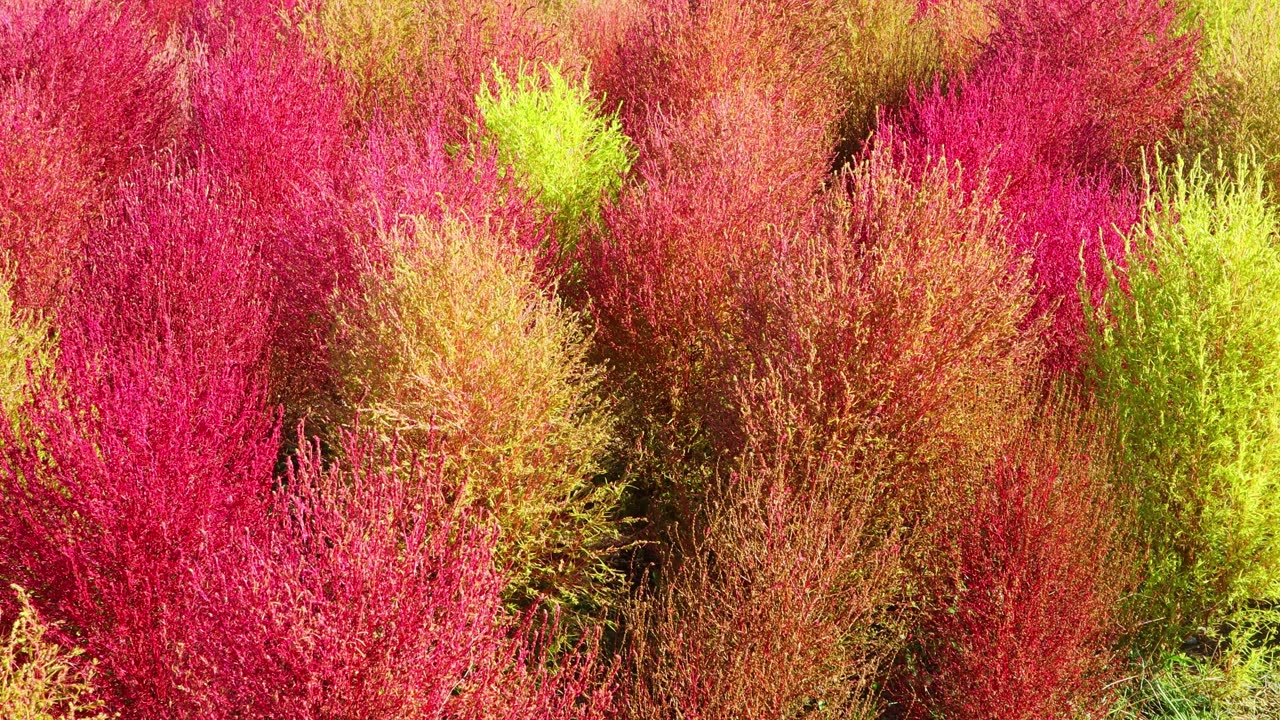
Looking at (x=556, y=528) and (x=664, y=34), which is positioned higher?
(x=664, y=34)

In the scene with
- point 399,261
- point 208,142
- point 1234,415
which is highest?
point 1234,415

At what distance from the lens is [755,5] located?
12.0 metres

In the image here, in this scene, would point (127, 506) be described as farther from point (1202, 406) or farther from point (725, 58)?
point (725, 58)

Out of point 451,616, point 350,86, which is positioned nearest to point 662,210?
point 451,616

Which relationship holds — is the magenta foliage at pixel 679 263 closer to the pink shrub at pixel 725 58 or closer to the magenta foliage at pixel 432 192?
the magenta foliage at pixel 432 192

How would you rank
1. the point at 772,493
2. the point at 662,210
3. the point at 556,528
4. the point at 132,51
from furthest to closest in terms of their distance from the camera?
1. the point at 132,51
2. the point at 662,210
3. the point at 556,528
4. the point at 772,493

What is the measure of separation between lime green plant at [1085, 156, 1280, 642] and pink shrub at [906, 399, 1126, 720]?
78 cm

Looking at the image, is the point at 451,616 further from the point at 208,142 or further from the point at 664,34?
the point at 664,34

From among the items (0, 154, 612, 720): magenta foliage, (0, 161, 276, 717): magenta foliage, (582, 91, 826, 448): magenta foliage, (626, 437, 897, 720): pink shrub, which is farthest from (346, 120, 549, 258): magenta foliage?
(626, 437, 897, 720): pink shrub

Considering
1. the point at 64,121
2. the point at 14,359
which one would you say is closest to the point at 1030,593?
the point at 14,359

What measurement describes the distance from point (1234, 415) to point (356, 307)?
5.17 m

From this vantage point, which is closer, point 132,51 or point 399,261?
point 399,261

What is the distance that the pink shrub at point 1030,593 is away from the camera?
16.2 ft

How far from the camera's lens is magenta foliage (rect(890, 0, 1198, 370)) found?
10.2 m
